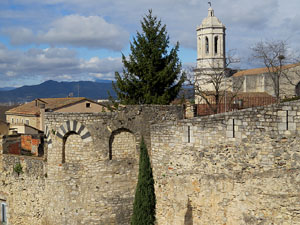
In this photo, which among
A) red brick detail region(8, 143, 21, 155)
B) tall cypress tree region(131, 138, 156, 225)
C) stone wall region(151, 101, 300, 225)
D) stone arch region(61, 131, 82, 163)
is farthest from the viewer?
red brick detail region(8, 143, 21, 155)

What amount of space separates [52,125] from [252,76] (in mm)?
47255

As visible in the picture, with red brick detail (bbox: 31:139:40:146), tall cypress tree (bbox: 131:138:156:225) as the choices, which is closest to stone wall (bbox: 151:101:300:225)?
tall cypress tree (bbox: 131:138:156:225)

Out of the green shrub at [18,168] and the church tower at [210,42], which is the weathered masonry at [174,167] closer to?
the green shrub at [18,168]

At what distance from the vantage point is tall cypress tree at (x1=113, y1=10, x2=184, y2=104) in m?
24.8

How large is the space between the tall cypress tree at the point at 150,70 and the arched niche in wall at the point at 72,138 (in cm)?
1052

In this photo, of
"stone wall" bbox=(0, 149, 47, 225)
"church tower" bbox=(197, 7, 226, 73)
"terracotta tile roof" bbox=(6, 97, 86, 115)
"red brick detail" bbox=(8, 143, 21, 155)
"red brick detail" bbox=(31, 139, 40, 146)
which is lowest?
"stone wall" bbox=(0, 149, 47, 225)

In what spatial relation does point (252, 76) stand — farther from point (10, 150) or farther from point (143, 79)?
point (10, 150)

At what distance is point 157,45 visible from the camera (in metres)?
25.5

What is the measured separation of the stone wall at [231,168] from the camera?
1066cm

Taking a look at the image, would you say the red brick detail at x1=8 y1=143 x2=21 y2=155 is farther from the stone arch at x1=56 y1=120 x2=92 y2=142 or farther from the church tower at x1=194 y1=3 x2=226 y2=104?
the church tower at x1=194 y1=3 x2=226 y2=104

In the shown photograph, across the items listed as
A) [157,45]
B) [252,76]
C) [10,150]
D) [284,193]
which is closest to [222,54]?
[252,76]

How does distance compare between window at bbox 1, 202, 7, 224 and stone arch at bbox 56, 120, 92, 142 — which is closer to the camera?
stone arch at bbox 56, 120, 92, 142

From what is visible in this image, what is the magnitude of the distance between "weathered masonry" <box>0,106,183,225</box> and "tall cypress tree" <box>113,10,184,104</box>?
9897 millimetres

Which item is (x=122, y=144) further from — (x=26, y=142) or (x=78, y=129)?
(x=26, y=142)
